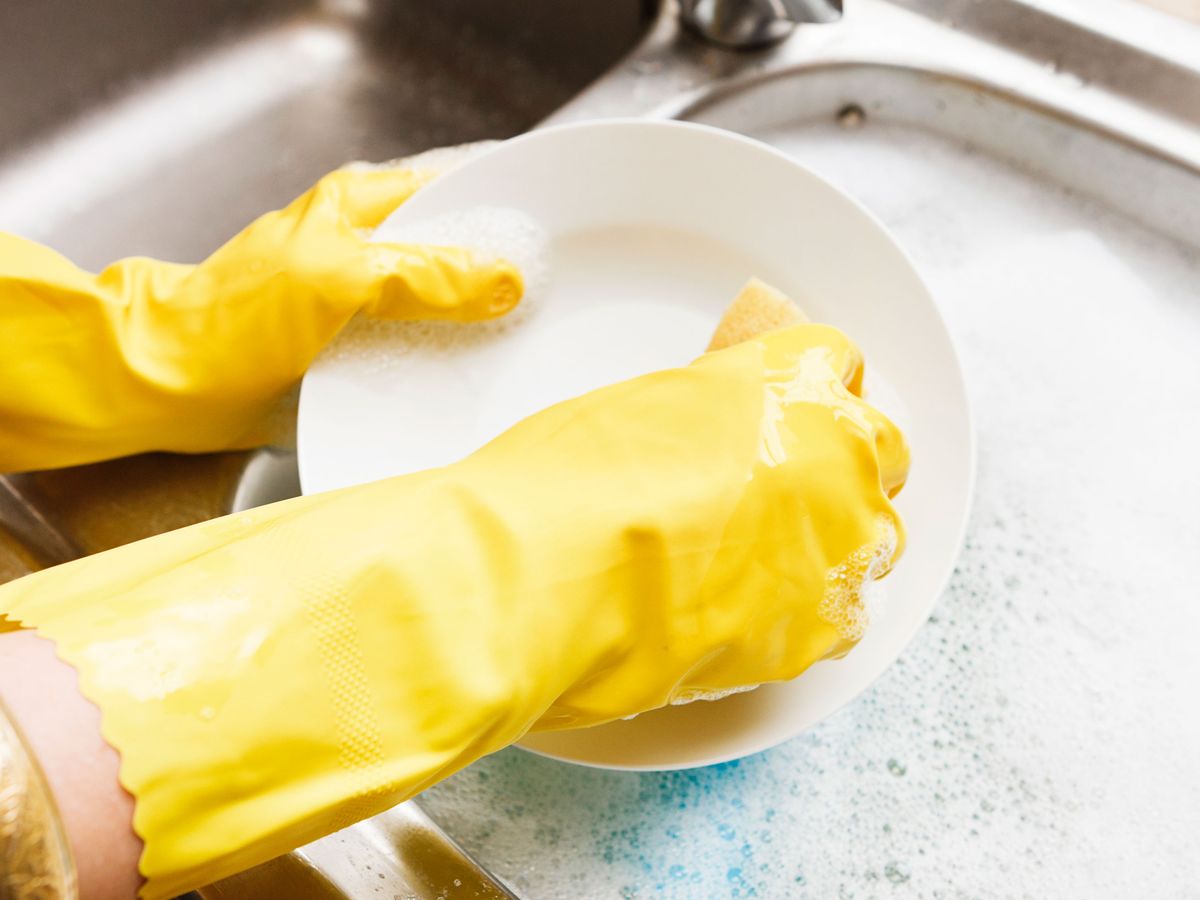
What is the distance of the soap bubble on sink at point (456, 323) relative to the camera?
2.00 ft

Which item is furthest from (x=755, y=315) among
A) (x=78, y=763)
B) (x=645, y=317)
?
(x=78, y=763)

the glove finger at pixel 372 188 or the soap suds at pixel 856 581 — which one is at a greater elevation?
the glove finger at pixel 372 188

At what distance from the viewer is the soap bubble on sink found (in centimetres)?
61

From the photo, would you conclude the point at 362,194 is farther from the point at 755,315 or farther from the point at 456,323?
the point at 755,315

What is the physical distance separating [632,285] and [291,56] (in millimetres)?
586

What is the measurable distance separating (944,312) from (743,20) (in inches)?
12.1

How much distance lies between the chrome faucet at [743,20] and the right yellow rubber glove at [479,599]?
1.20 feet

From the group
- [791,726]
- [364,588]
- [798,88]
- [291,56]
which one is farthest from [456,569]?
[291,56]

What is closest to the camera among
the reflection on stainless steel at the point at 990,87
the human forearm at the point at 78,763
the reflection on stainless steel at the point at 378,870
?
the human forearm at the point at 78,763

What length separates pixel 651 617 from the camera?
0.45 meters

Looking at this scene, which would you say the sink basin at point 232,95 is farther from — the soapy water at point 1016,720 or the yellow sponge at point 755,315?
the soapy water at point 1016,720

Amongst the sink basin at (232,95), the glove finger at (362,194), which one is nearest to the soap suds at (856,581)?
the glove finger at (362,194)

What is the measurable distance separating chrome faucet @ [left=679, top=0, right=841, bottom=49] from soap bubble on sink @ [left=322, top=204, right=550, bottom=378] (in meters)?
0.28

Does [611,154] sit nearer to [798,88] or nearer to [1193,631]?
[798,88]
